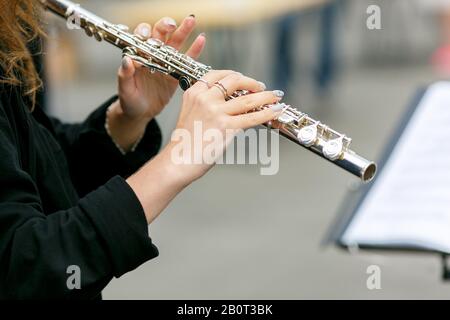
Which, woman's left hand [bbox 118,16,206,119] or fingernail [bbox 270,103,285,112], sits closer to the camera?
fingernail [bbox 270,103,285,112]

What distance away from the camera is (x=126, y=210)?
897 millimetres

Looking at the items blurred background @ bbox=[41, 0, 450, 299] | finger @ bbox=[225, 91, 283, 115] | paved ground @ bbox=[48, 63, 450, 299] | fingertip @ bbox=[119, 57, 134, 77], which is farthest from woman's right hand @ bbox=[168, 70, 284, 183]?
paved ground @ bbox=[48, 63, 450, 299]

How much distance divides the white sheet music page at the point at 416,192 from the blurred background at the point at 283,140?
2.8 inches

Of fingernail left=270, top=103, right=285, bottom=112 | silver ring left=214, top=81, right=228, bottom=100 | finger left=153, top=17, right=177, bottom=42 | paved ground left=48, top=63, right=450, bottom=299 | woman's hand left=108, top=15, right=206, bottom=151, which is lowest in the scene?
paved ground left=48, top=63, right=450, bottom=299

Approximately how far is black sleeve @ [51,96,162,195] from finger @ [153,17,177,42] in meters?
0.17

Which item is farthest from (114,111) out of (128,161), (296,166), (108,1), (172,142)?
(108,1)

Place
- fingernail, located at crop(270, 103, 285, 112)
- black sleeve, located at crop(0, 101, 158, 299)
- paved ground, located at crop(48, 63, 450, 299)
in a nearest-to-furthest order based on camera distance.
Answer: black sleeve, located at crop(0, 101, 158, 299) < fingernail, located at crop(270, 103, 285, 112) < paved ground, located at crop(48, 63, 450, 299)

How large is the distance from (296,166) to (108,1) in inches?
115

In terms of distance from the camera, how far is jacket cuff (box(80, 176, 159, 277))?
34.7 inches

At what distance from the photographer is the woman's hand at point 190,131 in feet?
2.98

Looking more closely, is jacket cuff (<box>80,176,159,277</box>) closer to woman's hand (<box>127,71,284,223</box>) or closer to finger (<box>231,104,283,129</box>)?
woman's hand (<box>127,71,284,223</box>)

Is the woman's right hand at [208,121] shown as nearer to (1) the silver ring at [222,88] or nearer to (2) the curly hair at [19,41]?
(1) the silver ring at [222,88]

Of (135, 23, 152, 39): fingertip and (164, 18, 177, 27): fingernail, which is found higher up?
(164, 18, 177, 27): fingernail
